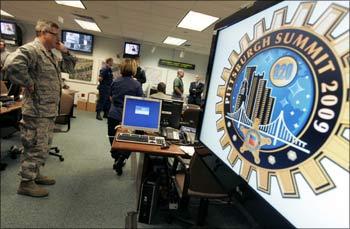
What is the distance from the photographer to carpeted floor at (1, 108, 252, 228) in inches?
85.2

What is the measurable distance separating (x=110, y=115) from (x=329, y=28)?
2.93 meters

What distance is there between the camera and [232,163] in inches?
24.2

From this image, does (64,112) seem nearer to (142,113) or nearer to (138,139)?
(142,113)

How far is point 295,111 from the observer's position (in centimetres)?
43

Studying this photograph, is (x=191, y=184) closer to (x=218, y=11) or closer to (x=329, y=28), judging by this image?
(x=329, y=28)

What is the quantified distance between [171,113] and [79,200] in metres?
1.30

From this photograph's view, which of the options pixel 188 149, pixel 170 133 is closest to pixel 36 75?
pixel 170 133

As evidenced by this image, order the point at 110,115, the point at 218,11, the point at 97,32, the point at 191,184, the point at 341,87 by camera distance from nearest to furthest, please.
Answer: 1. the point at 341,87
2. the point at 191,184
3. the point at 110,115
4. the point at 218,11
5. the point at 97,32

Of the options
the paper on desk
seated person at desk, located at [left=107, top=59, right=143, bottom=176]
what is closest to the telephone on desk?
the paper on desk

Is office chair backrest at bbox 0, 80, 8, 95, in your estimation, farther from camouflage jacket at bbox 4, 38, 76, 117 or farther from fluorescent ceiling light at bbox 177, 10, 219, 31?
fluorescent ceiling light at bbox 177, 10, 219, 31

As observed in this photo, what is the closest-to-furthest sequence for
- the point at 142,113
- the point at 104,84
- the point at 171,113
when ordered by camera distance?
the point at 142,113 < the point at 171,113 < the point at 104,84

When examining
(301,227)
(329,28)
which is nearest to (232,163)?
(301,227)

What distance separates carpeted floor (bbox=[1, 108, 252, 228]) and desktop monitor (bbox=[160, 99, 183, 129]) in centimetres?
85

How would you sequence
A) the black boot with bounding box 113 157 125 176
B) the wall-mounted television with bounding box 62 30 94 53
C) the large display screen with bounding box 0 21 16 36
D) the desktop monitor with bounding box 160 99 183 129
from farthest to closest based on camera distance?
the wall-mounted television with bounding box 62 30 94 53
the large display screen with bounding box 0 21 16 36
the black boot with bounding box 113 157 125 176
the desktop monitor with bounding box 160 99 183 129
